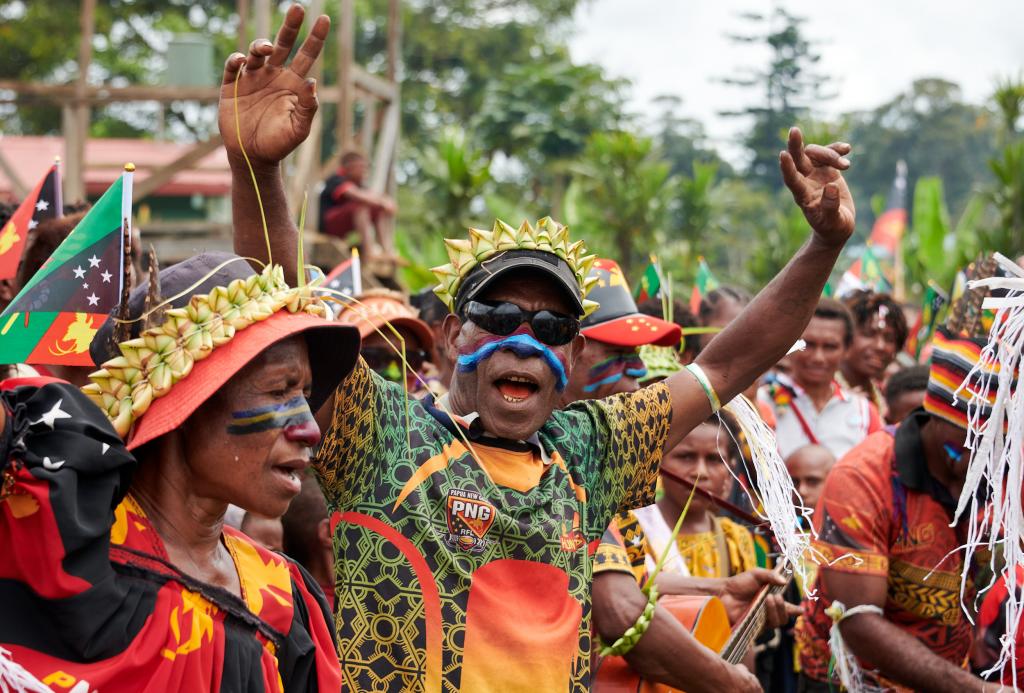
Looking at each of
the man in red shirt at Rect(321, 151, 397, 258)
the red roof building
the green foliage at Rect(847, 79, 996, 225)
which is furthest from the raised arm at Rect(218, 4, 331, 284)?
the green foliage at Rect(847, 79, 996, 225)

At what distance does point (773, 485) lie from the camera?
4125 millimetres

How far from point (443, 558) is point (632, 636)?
0.91 metres

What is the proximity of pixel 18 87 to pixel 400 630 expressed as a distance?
10.2 meters

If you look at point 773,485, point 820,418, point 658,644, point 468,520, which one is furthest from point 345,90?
point 468,520

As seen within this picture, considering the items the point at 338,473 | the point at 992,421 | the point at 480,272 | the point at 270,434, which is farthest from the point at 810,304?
the point at 270,434

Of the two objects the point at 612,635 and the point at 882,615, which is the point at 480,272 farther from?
the point at 882,615

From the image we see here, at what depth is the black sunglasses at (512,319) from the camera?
340cm

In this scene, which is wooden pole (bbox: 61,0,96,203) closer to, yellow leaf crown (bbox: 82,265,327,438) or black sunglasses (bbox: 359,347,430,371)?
black sunglasses (bbox: 359,347,430,371)

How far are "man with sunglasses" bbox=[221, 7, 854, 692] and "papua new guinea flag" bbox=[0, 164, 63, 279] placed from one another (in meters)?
1.41

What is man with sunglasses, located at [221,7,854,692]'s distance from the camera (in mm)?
3109

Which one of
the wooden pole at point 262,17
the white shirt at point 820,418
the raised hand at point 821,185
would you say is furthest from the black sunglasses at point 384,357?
the wooden pole at point 262,17

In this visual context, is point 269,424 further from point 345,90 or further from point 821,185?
point 345,90

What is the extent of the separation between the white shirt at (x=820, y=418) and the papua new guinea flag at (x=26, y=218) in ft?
15.0

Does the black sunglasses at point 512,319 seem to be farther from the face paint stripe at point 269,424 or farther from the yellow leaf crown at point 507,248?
the face paint stripe at point 269,424
